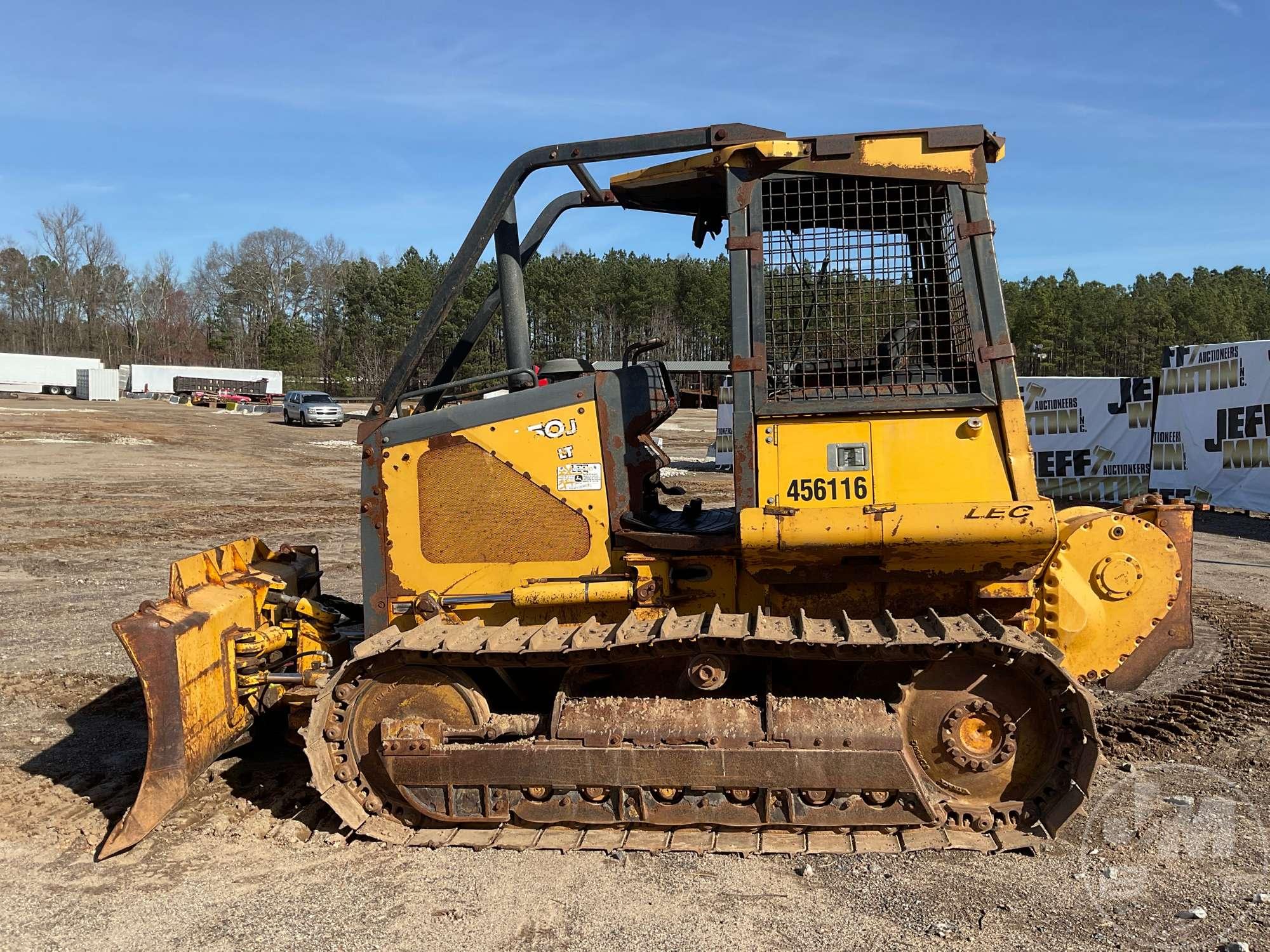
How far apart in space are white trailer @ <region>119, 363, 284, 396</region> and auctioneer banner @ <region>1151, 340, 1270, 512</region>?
201 ft

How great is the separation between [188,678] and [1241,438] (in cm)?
1704

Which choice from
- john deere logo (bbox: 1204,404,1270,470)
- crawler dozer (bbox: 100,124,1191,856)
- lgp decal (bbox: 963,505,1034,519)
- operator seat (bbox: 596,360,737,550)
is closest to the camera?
lgp decal (bbox: 963,505,1034,519)

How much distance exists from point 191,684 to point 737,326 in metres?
3.17

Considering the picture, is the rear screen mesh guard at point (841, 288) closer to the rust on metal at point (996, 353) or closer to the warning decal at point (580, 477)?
the rust on metal at point (996, 353)

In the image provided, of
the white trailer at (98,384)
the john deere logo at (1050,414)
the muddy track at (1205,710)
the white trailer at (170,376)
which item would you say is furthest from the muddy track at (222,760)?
the white trailer at (170,376)

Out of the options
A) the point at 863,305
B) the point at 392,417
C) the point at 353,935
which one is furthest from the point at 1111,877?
the point at 392,417

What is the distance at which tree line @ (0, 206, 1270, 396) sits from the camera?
181 ft

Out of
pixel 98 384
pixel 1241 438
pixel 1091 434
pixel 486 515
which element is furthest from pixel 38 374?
pixel 486 515

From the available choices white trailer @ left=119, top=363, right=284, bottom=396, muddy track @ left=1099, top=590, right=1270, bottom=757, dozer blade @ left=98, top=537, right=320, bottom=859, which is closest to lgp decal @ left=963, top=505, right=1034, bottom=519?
muddy track @ left=1099, top=590, right=1270, bottom=757

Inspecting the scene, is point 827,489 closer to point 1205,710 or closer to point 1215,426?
point 1205,710

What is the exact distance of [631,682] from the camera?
4844mm

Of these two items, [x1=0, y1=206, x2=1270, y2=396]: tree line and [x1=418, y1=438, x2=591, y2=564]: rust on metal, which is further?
[x1=0, y1=206, x2=1270, y2=396]: tree line

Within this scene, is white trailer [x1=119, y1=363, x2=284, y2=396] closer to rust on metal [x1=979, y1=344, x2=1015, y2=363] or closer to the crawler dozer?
the crawler dozer

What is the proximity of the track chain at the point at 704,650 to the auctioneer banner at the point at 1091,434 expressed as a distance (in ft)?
51.2
